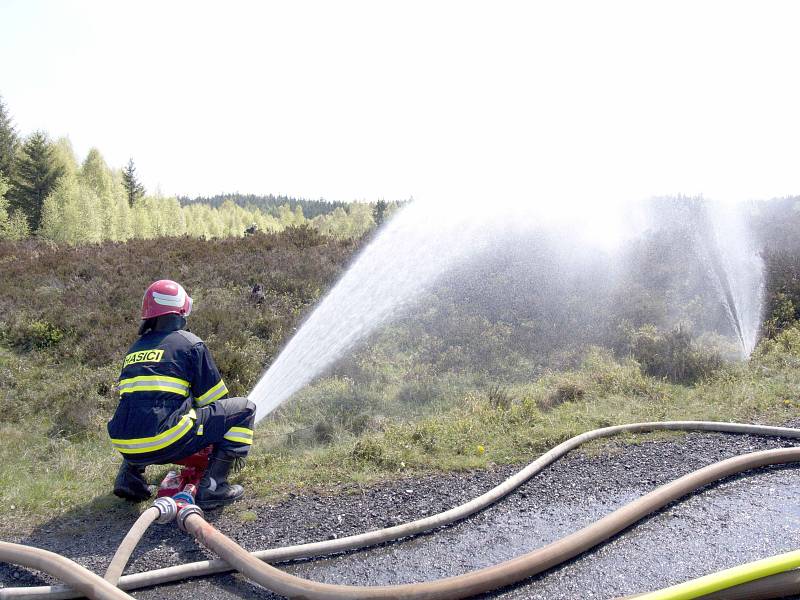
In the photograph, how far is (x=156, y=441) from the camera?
434 centimetres

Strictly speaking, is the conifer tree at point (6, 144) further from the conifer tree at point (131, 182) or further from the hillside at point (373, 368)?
the hillside at point (373, 368)

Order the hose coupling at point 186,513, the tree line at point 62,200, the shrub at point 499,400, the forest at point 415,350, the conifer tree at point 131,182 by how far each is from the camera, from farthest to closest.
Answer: the conifer tree at point 131,182 < the tree line at point 62,200 < the shrub at point 499,400 < the forest at point 415,350 < the hose coupling at point 186,513

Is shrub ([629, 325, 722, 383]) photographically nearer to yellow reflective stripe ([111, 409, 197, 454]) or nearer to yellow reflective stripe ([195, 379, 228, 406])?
yellow reflective stripe ([195, 379, 228, 406])

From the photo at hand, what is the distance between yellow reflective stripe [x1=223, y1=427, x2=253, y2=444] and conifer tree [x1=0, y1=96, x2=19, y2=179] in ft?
124

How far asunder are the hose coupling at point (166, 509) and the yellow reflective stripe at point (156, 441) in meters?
0.41


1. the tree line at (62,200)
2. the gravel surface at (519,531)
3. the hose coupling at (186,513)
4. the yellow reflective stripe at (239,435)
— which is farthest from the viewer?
the tree line at (62,200)

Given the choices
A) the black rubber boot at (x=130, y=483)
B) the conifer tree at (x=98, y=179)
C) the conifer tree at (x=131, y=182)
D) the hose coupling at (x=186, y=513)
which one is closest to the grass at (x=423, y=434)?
the black rubber boot at (x=130, y=483)

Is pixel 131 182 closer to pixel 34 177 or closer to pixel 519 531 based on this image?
pixel 34 177

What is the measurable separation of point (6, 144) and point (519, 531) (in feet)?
138

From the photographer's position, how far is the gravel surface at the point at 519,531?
3588mm

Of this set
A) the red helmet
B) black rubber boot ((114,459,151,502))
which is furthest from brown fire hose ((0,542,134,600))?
the red helmet

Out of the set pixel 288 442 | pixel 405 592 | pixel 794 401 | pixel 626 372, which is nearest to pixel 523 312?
pixel 626 372

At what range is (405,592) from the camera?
3203mm

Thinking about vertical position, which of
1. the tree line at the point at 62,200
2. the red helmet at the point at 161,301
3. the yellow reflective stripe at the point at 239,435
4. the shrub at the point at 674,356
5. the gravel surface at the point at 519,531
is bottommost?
the gravel surface at the point at 519,531
